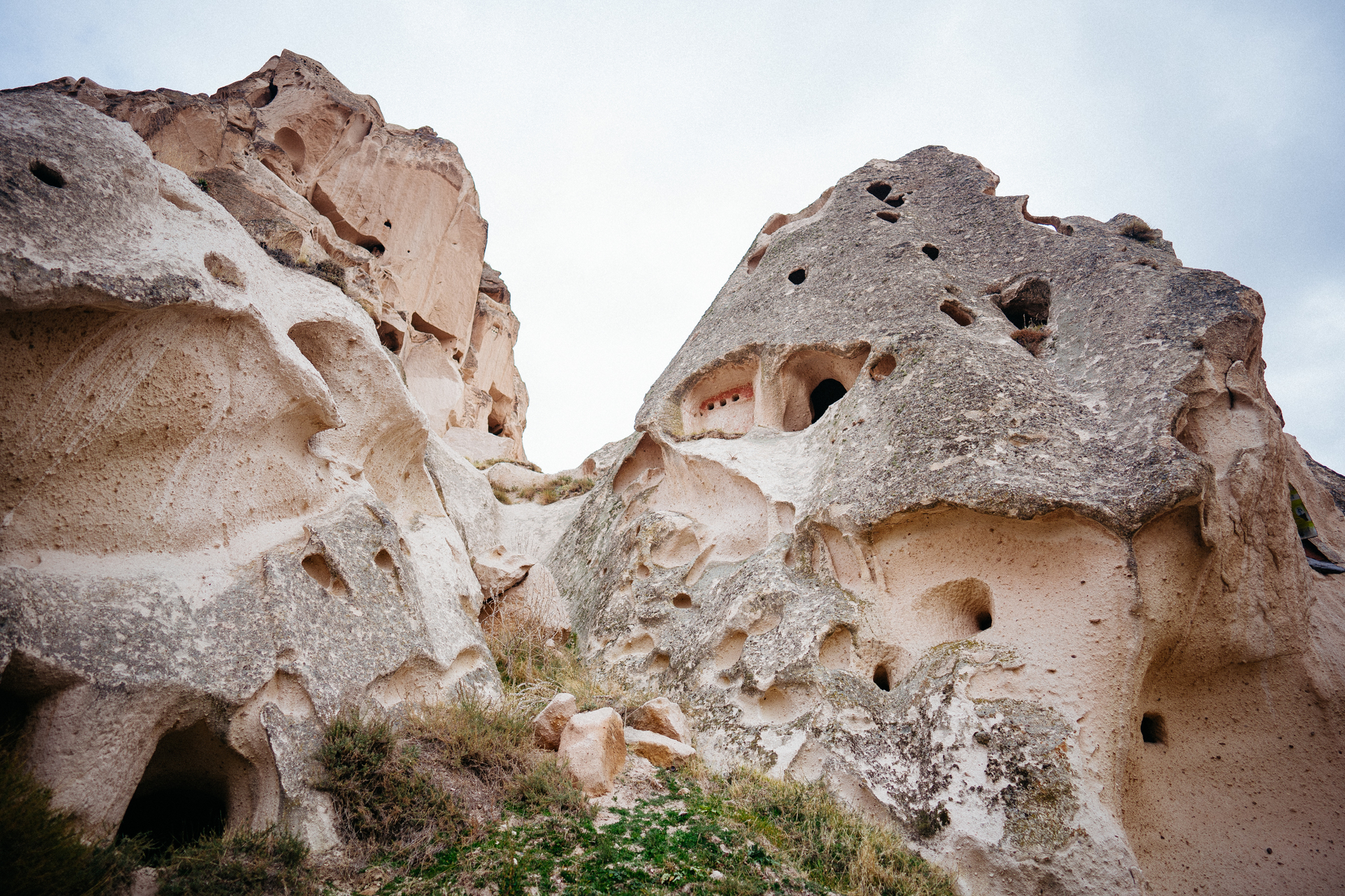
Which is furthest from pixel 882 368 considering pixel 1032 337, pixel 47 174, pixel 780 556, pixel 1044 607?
pixel 47 174

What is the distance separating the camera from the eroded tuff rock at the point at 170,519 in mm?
3709

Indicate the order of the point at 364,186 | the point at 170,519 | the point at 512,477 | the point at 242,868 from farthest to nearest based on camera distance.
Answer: the point at 364,186
the point at 512,477
the point at 170,519
the point at 242,868

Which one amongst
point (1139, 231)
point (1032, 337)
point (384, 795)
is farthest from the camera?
point (1139, 231)

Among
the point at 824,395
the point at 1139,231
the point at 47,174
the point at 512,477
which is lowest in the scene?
the point at 47,174

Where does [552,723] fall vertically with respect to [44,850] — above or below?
above

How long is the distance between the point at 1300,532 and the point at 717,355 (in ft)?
24.0

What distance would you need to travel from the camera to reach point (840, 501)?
22.3ft

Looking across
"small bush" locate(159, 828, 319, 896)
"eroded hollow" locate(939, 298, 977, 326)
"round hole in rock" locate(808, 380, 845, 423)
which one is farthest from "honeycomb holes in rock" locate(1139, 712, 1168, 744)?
"small bush" locate(159, 828, 319, 896)

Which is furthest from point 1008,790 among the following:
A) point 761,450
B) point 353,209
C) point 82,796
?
point 353,209

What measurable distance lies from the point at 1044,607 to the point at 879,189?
30.4 ft

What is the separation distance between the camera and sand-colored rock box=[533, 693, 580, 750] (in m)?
5.34

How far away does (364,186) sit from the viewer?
15.0m

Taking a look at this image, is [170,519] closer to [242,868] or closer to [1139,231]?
[242,868]

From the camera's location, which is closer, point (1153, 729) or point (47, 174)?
point (47, 174)
